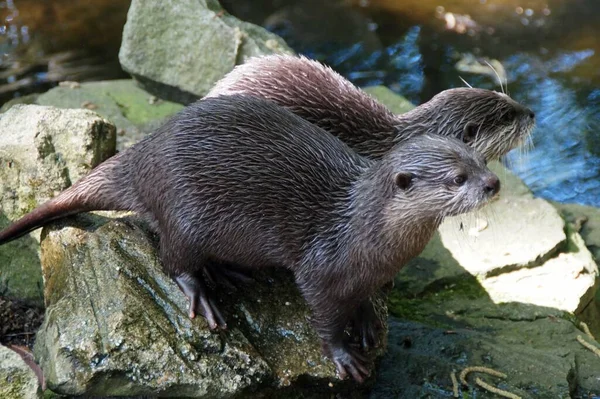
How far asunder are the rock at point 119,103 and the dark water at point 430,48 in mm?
717

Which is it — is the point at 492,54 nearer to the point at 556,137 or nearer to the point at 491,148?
the point at 556,137

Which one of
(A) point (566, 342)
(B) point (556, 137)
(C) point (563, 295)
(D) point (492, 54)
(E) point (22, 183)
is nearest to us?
(E) point (22, 183)

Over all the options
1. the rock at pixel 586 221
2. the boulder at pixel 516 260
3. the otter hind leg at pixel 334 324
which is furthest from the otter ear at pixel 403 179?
the rock at pixel 586 221

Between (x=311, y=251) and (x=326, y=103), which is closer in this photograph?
(x=311, y=251)

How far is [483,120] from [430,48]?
9.52 ft

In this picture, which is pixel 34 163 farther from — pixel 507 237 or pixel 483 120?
pixel 507 237

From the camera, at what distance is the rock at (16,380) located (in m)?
2.25

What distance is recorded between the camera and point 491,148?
10.4 ft

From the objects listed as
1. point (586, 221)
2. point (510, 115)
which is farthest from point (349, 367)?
point (586, 221)

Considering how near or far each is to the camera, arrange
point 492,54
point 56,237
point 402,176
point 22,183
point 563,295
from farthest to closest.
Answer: point 492,54
point 563,295
point 22,183
point 56,237
point 402,176

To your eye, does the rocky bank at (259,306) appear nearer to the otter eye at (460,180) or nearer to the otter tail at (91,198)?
the otter tail at (91,198)

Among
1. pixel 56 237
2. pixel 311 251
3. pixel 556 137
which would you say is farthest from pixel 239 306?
pixel 556 137

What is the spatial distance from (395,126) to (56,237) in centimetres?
134

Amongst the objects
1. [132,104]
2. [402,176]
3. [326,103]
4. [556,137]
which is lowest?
[556,137]
